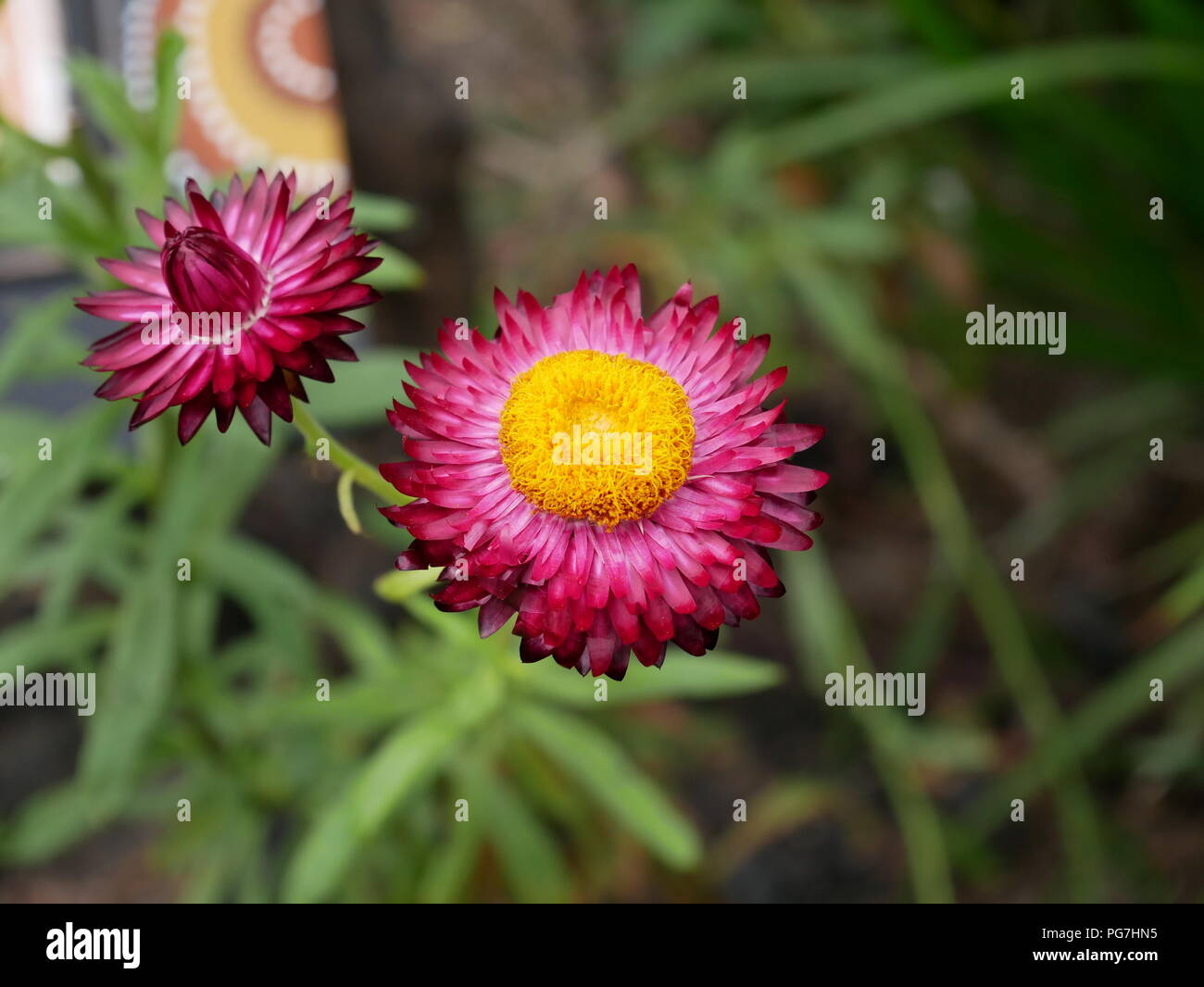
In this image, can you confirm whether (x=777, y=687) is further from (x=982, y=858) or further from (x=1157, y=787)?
(x=1157, y=787)

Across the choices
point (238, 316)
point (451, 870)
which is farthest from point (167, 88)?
point (451, 870)

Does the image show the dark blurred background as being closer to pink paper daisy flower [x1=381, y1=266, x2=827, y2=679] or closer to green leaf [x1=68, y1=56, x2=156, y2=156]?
green leaf [x1=68, y1=56, x2=156, y2=156]

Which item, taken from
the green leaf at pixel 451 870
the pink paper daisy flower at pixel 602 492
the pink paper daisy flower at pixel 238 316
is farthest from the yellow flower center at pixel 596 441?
the green leaf at pixel 451 870

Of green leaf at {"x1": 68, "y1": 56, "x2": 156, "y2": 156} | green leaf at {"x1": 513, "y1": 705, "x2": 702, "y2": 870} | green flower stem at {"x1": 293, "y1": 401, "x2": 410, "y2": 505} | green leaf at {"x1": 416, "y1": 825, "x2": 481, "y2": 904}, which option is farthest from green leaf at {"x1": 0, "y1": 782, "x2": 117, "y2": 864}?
green flower stem at {"x1": 293, "y1": 401, "x2": 410, "y2": 505}

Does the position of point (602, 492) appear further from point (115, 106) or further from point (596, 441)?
point (115, 106)

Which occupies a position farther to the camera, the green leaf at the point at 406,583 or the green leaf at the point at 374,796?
the green leaf at the point at 374,796

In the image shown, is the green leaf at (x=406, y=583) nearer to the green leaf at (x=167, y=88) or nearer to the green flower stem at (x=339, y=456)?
the green flower stem at (x=339, y=456)

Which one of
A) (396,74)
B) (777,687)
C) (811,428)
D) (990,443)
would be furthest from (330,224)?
(990,443)
